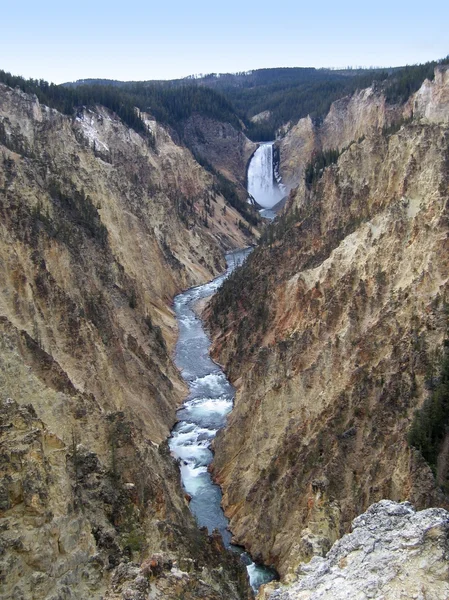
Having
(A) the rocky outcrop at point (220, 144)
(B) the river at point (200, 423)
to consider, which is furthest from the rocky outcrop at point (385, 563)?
(A) the rocky outcrop at point (220, 144)

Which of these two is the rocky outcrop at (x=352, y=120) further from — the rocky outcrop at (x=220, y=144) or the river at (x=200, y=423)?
the river at (x=200, y=423)

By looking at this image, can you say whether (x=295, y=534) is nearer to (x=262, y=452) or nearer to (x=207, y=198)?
(x=262, y=452)

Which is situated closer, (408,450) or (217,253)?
(408,450)

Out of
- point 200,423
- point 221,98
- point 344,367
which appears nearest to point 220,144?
point 221,98

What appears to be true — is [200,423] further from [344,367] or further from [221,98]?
[221,98]

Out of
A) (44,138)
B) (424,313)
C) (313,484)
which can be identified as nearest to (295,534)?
(313,484)

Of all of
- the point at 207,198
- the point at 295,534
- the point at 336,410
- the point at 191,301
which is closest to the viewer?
the point at 295,534
